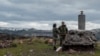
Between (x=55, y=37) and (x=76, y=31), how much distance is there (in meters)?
2.35

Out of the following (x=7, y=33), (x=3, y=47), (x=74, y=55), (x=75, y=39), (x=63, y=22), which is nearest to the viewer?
(x=74, y=55)

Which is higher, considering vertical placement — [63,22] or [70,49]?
[63,22]

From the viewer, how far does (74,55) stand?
2994 centimetres

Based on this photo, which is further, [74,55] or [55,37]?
[55,37]

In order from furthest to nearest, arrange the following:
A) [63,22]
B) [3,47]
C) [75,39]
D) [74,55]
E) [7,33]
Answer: [7,33] → [3,47] → [63,22] → [75,39] → [74,55]

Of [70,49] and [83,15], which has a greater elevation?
[83,15]

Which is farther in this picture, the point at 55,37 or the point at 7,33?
the point at 7,33

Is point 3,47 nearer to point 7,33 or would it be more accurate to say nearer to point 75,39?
point 75,39

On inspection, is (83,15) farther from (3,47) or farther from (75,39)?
(3,47)

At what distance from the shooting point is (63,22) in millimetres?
35719

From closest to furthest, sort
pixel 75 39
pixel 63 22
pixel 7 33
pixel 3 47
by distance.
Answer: pixel 75 39, pixel 63 22, pixel 3 47, pixel 7 33

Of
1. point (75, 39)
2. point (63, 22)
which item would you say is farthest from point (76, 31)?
point (63, 22)

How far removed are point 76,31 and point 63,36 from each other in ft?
10.5

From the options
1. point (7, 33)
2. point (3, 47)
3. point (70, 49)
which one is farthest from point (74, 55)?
point (7, 33)
